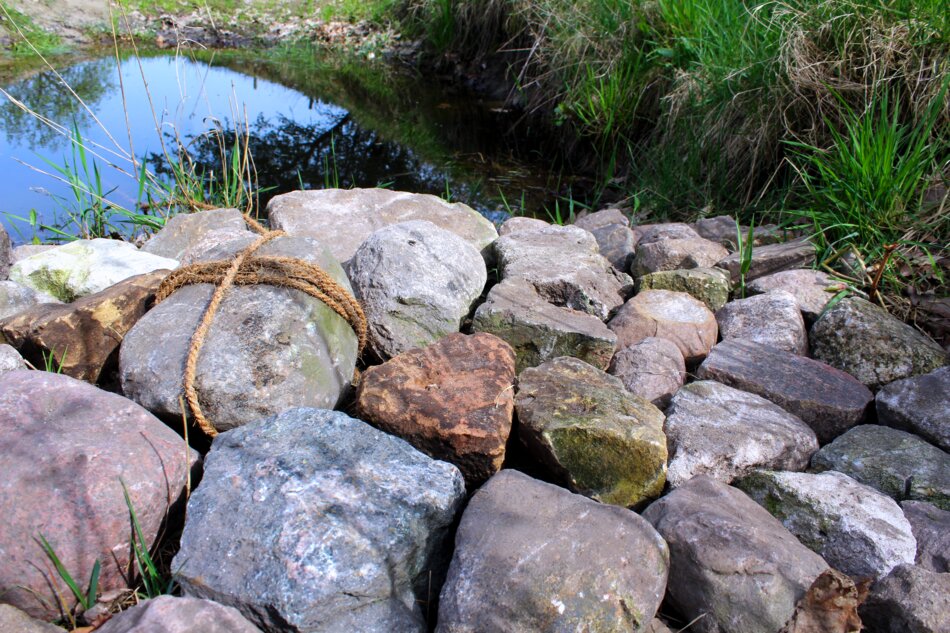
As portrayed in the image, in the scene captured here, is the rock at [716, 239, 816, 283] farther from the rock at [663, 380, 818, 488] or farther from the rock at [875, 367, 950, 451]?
the rock at [663, 380, 818, 488]

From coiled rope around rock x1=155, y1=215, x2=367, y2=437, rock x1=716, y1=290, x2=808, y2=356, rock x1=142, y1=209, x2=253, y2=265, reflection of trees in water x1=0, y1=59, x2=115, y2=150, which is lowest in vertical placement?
reflection of trees in water x1=0, y1=59, x2=115, y2=150

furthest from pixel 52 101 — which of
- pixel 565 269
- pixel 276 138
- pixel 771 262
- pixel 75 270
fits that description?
pixel 771 262

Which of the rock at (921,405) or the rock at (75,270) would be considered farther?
the rock at (75,270)

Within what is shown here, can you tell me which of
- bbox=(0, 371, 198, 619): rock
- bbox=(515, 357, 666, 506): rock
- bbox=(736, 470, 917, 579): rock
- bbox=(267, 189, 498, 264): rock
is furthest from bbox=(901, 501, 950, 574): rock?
bbox=(267, 189, 498, 264): rock

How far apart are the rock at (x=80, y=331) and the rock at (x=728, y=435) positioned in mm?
1644

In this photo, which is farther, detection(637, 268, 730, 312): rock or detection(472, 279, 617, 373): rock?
detection(637, 268, 730, 312): rock

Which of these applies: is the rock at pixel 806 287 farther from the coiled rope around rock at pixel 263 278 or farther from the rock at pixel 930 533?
the coiled rope around rock at pixel 263 278

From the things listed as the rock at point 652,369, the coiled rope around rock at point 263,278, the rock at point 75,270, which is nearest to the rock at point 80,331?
the coiled rope around rock at point 263,278

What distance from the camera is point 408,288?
8.13 feet

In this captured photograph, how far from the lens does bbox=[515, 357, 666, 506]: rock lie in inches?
74.4

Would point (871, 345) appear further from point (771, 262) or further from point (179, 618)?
point (179, 618)

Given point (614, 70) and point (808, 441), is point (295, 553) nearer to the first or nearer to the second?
point (808, 441)

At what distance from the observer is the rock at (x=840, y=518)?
1710mm

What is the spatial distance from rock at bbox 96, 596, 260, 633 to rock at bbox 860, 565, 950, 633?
1263mm
